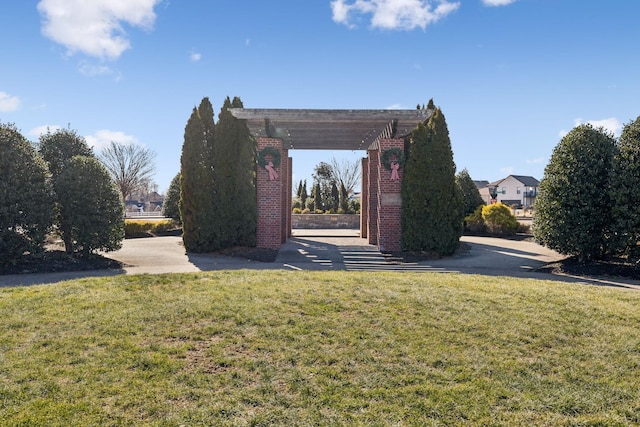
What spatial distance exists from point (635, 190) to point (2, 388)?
1136 cm

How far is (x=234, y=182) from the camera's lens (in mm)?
12289

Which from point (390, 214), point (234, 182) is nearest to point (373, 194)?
point (390, 214)

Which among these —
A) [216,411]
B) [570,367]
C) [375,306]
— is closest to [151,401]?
[216,411]

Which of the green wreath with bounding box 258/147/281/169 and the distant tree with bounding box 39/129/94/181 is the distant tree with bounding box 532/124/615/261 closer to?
the green wreath with bounding box 258/147/281/169

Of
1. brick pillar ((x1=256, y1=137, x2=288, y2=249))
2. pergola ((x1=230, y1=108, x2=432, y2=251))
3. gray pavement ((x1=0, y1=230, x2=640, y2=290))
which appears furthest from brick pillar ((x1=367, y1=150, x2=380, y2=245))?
brick pillar ((x1=256, y1=137, x2=288, y2=249))

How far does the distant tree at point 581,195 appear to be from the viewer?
9844 mm

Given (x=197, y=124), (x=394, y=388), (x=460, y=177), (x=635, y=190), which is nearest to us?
(x=394, y=388)

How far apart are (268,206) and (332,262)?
10.2 ft

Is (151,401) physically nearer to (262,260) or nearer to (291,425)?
(291,425)

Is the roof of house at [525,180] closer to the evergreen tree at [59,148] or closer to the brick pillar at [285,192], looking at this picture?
the brick pillar at [285,192]

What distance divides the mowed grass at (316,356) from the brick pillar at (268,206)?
5986 millimetres

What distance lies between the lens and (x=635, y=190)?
9.05 metres

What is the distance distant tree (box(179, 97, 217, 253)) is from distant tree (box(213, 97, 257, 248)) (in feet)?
0.71

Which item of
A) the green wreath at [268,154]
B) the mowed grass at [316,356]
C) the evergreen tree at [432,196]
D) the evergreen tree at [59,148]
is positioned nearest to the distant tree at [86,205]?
the evergreen tree at [59,148]
